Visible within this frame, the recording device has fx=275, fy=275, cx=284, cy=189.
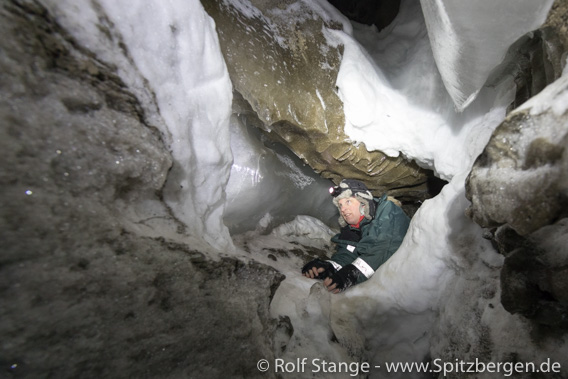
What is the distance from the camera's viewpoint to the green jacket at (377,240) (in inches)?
122

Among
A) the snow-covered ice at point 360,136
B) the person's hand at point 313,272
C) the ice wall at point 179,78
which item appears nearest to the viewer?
the ice wall at point 179,78

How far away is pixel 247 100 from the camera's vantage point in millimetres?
2465

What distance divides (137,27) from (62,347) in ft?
5.06

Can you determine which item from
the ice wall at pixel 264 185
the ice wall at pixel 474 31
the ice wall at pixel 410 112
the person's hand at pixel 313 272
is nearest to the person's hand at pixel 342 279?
the person's hand at pixel 313 272

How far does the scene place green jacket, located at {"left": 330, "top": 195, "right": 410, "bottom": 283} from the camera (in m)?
3.10

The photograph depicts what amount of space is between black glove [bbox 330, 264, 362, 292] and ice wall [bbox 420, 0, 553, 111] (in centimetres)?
186

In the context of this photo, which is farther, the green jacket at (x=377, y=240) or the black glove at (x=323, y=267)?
the green jacket at (x=377, y=240)

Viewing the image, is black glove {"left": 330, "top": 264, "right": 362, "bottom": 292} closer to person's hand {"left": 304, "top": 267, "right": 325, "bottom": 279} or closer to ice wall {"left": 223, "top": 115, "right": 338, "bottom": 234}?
person's hand {"left": 304, "top": 267, "right": 325, "bottom": 279}

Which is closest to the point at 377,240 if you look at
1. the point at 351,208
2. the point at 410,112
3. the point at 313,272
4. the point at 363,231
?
the point at 363,231

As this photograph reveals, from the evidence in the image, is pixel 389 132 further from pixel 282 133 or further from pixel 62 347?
pixel 62 347

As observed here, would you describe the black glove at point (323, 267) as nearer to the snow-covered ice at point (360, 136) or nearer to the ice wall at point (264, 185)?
the snow-covered ice at point (360, 136)

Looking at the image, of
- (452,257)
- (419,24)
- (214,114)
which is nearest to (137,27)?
(214,114)

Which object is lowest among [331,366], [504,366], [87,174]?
[331,366]

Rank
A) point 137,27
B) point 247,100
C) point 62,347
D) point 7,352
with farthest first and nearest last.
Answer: point 247,100
point 137,27
point 62,347
point 7,352
